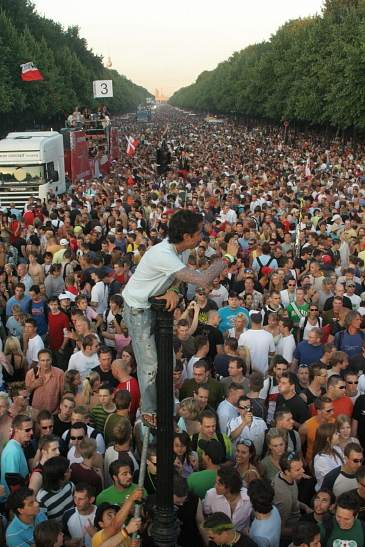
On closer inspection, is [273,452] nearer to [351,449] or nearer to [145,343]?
[351,449]

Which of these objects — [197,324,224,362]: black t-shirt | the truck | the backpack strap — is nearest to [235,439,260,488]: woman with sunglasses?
the backpack strap

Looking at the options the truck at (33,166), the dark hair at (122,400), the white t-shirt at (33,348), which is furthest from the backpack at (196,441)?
the truck at (33,166)

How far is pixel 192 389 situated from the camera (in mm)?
8062

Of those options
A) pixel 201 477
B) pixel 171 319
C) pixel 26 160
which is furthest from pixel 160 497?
pixel 26 160

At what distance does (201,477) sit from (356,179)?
22345 mm

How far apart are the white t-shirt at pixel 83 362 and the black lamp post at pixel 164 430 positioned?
14.2 ft

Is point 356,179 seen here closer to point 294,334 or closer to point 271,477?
point 294,334

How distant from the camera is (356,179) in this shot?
89.4 ft

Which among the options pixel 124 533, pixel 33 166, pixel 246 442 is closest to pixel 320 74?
pixel 33 166

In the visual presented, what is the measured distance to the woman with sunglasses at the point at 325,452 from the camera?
22.2 feet

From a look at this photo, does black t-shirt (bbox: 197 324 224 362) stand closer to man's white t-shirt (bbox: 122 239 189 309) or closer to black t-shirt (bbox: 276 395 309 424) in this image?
black t-shirt (bbox: 276 395 309 424)

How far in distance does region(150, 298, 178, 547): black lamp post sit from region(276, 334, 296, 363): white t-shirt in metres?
5.09

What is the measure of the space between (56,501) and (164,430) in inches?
81.7

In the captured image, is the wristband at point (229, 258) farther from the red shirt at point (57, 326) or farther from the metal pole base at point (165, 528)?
the metal pole base at point (165, 528)
